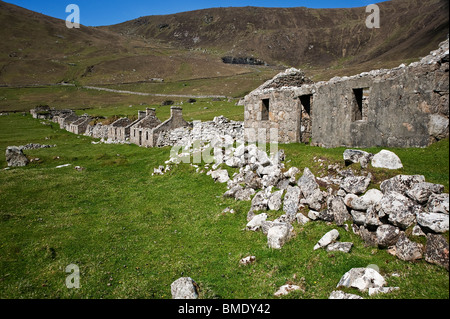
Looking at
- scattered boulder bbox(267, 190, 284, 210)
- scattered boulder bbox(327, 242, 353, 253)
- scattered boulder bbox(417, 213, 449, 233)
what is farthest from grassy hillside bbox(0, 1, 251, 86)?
scattered boulder bbox(417, 213, 449, 233)

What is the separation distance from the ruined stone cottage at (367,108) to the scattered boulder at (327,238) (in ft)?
16.4

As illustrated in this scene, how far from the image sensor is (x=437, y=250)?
5957mm

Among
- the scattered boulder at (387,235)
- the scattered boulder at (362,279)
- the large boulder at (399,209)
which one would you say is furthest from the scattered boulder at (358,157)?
the scattered boulder at (362,279)

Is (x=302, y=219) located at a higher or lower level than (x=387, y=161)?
lower

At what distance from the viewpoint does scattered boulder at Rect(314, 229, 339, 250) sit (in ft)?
25.4

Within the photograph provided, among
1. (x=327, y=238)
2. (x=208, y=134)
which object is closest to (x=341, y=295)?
(x=327, y=238)

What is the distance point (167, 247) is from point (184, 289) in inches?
116

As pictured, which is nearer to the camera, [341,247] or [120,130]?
[341,247]

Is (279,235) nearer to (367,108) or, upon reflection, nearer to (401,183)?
(401,183)

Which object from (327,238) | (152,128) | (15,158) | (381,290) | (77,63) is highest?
(77,63)
